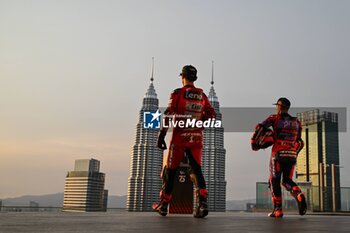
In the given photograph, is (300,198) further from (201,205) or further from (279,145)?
(201,205)

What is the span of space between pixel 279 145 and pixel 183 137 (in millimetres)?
2441

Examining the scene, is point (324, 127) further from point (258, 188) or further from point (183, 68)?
point (183, 68)

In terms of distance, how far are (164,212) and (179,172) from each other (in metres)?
1.64

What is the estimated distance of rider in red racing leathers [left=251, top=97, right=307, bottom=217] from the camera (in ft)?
26.0

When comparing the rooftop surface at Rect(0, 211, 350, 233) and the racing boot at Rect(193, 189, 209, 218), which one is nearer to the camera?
the rooftop surface at Rect(0, 211, 350, 233)

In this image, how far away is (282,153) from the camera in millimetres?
7910

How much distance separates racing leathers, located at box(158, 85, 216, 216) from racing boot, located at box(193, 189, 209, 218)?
0.16 metres

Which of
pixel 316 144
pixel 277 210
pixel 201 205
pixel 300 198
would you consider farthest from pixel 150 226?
pixel 316 144

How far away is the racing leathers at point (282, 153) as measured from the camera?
7.90 meters

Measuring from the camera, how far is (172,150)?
6.73 meters

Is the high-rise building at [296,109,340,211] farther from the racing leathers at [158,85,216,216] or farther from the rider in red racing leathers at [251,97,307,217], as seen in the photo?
the racing leathers at [158,85,216,216]

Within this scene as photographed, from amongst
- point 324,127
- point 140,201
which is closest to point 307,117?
point 324,127

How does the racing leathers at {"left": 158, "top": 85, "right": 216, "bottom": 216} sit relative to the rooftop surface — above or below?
above

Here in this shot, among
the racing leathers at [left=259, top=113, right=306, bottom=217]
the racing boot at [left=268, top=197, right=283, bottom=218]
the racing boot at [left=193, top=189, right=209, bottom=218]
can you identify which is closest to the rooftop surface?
the racing boot at [left=193, top=189, right=209, bottom=218]
